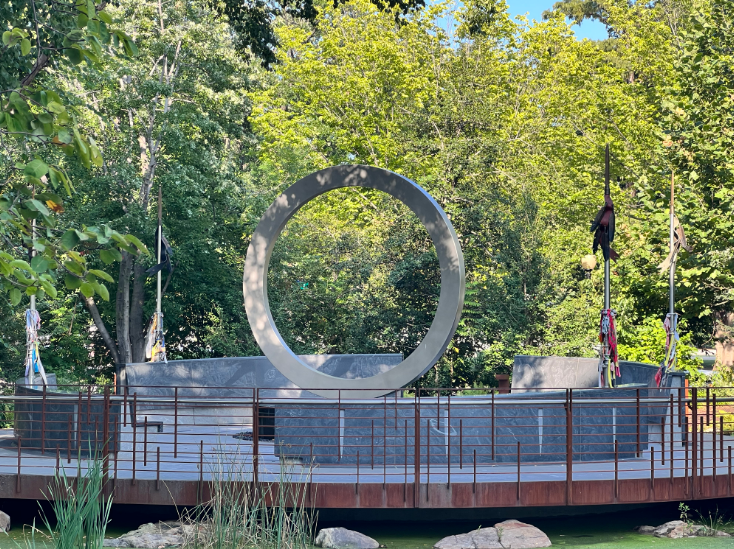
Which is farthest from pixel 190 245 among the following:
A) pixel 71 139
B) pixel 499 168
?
pixel 71 139

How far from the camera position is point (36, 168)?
10.3 feet

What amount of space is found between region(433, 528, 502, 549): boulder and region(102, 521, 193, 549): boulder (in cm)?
249

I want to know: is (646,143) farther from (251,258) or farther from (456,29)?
(251,258)

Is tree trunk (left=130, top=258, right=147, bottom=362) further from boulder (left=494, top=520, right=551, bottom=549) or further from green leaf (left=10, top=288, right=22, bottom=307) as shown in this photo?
green leaf (left=10, top=288, right=22, bottom=307)

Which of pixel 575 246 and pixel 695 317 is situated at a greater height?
pixel 575 246

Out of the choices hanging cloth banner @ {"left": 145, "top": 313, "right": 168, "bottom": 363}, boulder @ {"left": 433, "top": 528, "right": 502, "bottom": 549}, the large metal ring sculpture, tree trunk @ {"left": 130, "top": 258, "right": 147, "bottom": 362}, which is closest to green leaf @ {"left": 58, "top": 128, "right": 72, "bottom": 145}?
boulder @ {"left": 433, "top": 528, "right": 502, "bottom": 549}

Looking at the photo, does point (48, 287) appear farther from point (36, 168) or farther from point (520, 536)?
point (520, 536)

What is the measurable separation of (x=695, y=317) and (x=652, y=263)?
1893 mm

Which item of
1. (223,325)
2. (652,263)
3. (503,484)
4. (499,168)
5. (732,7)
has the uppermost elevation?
(732,7)

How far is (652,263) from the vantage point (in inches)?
773

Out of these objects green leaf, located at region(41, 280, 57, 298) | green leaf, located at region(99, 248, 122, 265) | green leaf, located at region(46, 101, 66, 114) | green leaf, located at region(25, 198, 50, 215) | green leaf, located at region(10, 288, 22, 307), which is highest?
green leaf, located at region(46, 101, 66, 114)

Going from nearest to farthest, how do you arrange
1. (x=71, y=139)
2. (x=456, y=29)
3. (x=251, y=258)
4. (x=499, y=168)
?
(x=71, y=139) < (x=251, y=258) < (x=499, y=168) < (x=456, y=29)

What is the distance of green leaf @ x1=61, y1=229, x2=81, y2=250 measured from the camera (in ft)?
10.5

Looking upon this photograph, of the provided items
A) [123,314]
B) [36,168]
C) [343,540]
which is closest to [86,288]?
[36,168]
